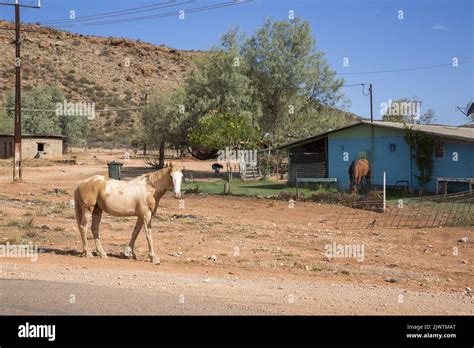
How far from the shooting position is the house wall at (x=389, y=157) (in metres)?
27.3

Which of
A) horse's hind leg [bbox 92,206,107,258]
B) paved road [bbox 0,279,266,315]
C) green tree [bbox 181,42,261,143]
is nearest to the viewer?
paved road [bbox 0,279,266,315]

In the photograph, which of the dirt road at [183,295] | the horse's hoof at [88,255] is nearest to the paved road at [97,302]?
the dirt road at [183,295]

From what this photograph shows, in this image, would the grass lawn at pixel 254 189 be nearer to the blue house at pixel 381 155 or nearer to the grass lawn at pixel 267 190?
the grass lawn at pixel 267 190

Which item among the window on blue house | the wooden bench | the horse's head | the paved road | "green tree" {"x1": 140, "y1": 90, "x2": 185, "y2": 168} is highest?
"green tree" {"x1": 140, "y1": 90, "x2": 185, "y2": 168}

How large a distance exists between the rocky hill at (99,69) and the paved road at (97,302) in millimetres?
71563

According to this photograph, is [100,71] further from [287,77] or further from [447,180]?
[447,180]

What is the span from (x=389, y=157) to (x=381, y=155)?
0.52 metres

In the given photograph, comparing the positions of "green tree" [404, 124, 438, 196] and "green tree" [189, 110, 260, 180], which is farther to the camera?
"green tree" [189, 110, 260, 180]

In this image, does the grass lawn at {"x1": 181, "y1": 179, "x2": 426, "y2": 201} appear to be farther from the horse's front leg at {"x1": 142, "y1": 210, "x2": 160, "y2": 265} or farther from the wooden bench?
the horse's front leg at {"x1": 142, "y1": 210, "x2": 160, "y2": 265}

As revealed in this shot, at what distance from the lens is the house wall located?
27328 millimetres

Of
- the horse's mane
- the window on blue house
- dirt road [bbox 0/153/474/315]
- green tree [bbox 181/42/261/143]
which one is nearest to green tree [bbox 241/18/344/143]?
green tree [bbox 181/42/261/143]

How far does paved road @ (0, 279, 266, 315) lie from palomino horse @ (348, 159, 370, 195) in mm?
20523

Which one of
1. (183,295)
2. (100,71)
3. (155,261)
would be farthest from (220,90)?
(100,71)

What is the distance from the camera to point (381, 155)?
101ft
